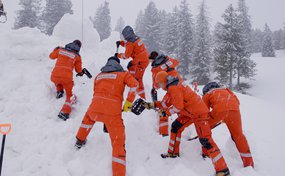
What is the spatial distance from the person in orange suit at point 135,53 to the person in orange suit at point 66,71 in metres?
1.21

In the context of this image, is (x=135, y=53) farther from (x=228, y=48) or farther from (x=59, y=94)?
(x=228, y=48)

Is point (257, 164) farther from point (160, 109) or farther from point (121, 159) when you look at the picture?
point (121, 159)

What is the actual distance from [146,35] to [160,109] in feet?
113

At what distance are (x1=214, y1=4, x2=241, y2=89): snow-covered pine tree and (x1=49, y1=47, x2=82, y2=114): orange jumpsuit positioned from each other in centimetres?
2133

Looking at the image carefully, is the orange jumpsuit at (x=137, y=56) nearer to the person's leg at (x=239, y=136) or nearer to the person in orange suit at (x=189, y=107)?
the person in orange suit at (x=189, y=107)

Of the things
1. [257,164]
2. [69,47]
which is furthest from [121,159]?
[69,47]

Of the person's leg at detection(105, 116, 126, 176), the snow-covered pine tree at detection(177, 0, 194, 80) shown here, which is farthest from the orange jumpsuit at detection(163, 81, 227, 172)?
the snow-covered pine tree at detection(177, 0, 194, 80)

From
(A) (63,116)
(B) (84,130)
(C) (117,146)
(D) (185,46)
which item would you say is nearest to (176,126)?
(C) (117,146)

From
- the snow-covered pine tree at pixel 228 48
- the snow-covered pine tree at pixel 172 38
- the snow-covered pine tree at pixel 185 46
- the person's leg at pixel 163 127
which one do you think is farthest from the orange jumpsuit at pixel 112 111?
the snow-covered pine tree at pixel 172 38

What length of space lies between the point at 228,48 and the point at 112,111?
2407 centimetres

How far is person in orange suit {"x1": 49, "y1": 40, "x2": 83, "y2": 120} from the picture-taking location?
5801 mm

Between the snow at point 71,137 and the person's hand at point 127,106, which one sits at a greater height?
the person's hand at point 127,106

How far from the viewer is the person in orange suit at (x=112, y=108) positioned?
4.15 meters

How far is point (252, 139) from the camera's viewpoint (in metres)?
6.12
